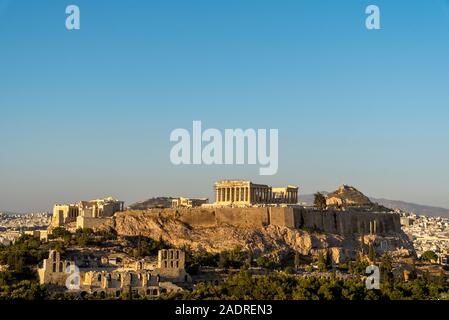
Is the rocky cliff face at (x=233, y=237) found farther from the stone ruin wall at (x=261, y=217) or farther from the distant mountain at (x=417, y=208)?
the distant mountain at (x=417, y=208)

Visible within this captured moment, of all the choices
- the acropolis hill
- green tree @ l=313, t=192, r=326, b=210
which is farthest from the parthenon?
green tree @ l=313, t=192, r=326, b=210

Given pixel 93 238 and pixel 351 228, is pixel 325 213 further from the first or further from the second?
pixel 93 238

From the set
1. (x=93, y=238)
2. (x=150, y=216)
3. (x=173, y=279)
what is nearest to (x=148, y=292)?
(x=173, y=279)

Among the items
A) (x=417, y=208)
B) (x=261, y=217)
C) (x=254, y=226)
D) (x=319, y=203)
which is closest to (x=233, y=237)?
(x=254, y=226)

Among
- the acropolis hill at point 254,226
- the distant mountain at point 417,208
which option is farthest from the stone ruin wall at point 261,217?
the distant mountain at point 417,208

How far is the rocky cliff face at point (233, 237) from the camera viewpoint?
1455 inches

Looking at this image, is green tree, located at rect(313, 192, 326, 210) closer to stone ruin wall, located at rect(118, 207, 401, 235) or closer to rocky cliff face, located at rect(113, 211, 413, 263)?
stone ruin wall, located at rect(118, 207, 401, 235)

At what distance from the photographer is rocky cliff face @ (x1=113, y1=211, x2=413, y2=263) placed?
3697 centimetres

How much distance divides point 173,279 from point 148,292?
256cm

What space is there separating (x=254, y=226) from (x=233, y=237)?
1816 mm

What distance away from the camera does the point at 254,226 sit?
39.1 meters

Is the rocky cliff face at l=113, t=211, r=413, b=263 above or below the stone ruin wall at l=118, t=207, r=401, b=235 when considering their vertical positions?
below

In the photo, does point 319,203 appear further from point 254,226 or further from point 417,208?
point 417,208
